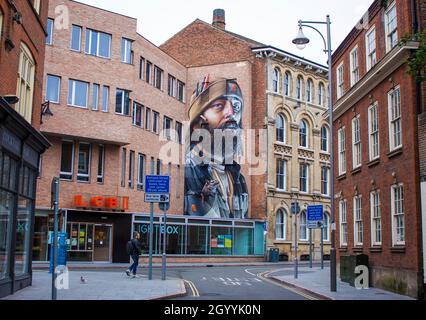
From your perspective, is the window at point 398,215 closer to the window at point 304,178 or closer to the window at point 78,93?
the window at point 78,93

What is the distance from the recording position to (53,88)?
35.1m

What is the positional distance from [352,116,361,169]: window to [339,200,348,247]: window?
8.29 ft

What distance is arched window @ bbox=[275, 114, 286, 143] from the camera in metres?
50.2

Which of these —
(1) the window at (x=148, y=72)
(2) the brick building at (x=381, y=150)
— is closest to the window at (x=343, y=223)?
(2) the brick building at (x=381, y=150)

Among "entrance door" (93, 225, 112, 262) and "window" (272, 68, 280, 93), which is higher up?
"window" (272, 68, 280, 93)

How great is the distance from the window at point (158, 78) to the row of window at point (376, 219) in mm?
21094

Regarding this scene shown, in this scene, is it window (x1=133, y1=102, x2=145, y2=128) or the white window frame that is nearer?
the white window frame

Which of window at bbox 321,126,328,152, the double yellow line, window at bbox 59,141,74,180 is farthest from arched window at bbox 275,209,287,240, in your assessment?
the double yellow line

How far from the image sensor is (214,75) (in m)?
49.2

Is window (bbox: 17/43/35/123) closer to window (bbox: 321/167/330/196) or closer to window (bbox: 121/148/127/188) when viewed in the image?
window (bbox: 121/148/127/188)

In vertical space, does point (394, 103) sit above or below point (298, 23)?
below

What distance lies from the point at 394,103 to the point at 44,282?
43.7ft
